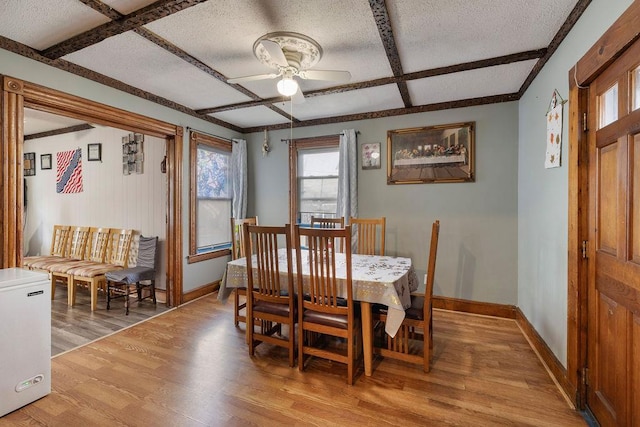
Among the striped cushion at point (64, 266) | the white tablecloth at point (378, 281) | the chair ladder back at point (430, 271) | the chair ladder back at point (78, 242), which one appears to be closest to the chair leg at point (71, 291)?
the striped cushion at point (64, 266)

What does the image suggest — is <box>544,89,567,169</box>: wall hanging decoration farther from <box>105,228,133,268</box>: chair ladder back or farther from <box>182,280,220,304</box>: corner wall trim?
<box>105,228,133,268</box>: chair ladder back

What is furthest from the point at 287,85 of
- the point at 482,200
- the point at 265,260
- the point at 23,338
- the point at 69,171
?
the point at 69,171

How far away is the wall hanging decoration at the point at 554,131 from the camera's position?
2.14 metres

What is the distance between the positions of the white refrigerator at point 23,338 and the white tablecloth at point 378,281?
1201 millimetres

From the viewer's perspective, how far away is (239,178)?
4527mm

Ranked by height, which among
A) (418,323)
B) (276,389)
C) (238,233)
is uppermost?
(238,233)

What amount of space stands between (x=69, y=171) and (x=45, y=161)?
27.0 inches

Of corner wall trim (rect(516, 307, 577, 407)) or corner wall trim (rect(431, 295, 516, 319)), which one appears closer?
corner wall trim (rect(516, 307, 577, 407))

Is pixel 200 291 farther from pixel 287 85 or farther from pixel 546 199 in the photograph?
pixel 546 199

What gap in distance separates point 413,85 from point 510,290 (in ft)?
8.13

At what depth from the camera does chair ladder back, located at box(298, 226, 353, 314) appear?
6.67 ft

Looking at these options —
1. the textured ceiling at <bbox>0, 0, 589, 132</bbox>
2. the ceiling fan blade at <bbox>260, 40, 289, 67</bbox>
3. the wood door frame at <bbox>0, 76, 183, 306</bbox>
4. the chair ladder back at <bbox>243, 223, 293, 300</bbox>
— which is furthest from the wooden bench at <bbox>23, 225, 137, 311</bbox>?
the ceiling fan blade at <bbox>260, 40, 289, 67</bbox>

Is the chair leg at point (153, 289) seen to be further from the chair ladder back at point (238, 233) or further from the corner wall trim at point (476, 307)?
the corner wall trim at point (476, 307)

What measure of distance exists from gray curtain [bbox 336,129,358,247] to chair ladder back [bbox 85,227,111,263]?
3.35 m
